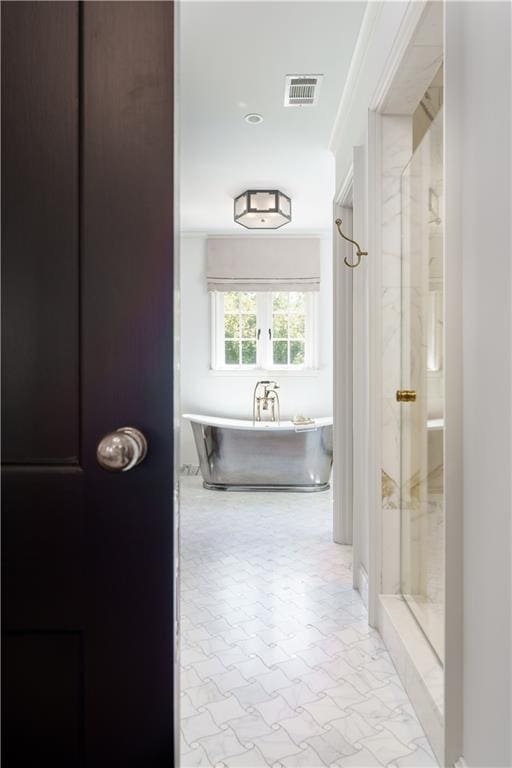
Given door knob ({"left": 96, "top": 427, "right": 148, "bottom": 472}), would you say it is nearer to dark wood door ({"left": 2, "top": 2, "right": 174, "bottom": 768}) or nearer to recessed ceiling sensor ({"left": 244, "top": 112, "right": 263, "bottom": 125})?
dark wood door ({"left": 2, "top": 2, "right": 174, "bottom": 768})

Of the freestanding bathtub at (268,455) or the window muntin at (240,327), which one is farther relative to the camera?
the window muntin at (240,327)

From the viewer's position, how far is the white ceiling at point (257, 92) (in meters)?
2.09

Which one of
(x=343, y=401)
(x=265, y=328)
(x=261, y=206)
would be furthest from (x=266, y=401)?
(x=343, y=401)

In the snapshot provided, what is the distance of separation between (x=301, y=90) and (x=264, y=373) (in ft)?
10.6

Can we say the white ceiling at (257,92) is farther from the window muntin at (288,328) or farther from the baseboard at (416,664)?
the baseboard at (416,664)

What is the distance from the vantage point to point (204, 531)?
3.46 m

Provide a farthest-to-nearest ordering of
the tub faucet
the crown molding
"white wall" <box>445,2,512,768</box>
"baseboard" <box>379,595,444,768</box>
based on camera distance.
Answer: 1. the tub faucet
2. the crown molding
3. "baseboard" <box>379,595,444,768</box>
4. "white wall" <box>445,2,512,768</box>

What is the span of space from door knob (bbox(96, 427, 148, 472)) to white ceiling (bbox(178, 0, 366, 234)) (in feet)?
2.53

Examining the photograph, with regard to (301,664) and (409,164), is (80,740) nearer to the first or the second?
(301,664)

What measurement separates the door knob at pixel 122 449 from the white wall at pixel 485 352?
0.70 meters

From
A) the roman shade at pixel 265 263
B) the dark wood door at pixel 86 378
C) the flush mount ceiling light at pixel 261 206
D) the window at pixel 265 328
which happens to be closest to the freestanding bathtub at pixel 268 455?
the window at pixel 265 328

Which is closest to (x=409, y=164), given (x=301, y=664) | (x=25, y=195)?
(x=25, y=195)

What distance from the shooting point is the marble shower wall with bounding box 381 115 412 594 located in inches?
82.6

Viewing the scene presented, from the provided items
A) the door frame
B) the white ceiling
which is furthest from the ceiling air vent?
the door frame
